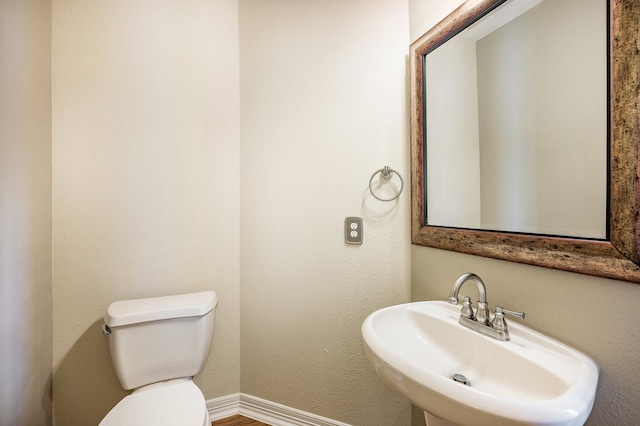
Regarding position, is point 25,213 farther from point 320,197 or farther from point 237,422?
point 237,422

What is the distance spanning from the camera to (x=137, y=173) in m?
1.31

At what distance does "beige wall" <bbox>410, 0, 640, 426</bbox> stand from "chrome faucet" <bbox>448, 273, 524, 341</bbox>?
0.07m

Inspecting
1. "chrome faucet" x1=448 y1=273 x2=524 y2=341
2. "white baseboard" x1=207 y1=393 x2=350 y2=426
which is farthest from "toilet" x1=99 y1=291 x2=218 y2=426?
"chrome faucet" x1=448 y1=273 x2=524 y2=341

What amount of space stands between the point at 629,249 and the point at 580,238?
0.09 m

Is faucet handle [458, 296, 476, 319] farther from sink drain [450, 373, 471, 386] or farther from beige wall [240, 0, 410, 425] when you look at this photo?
beige wall [240, 0, 410, 425]

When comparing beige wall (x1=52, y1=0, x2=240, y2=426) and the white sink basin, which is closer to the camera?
the white sink basin

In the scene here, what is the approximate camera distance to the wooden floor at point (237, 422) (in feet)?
4.58

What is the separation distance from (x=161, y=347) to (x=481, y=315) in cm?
124

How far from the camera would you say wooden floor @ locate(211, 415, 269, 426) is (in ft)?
4.58

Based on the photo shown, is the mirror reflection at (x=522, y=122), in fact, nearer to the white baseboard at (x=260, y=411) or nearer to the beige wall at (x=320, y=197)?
the beige wall at (x=320, y=197)

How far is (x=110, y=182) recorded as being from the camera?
1.28 meters

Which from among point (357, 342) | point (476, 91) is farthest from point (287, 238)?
point (476, 91)

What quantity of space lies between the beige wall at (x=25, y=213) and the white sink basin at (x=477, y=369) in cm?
132

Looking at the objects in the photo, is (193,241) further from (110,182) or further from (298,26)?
(298,26)
